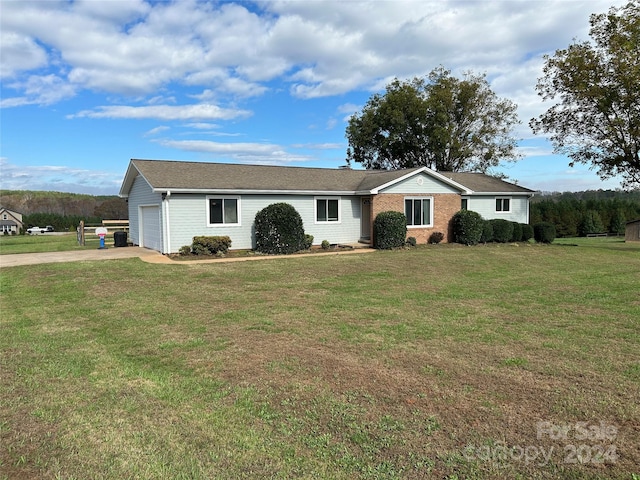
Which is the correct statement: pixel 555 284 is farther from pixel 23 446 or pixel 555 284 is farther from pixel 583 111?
pixel 583 111

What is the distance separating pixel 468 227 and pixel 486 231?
1.47 metres

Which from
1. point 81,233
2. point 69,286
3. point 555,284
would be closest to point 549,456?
point 555,284

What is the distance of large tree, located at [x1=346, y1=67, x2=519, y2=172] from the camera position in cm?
3262

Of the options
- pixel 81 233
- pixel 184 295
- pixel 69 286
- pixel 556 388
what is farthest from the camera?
pixel 81 233

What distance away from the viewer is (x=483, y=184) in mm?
25438

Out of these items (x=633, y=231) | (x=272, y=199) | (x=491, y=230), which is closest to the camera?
(x=272, y=199)

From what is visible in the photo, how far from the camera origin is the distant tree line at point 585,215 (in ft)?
119

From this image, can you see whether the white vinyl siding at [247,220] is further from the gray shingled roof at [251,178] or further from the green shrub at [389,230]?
the green shrub at [389,230]

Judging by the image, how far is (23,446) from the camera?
341 centimetres

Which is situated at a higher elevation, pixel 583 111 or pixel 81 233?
pixel 583 111

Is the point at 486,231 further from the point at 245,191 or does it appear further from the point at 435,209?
the point at 245,191

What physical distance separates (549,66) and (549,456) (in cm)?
2517

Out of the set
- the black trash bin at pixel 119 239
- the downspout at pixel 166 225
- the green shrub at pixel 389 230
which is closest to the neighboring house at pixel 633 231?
the green shrub at pixel 389 230

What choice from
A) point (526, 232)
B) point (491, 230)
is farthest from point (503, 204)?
point (491, 230)
